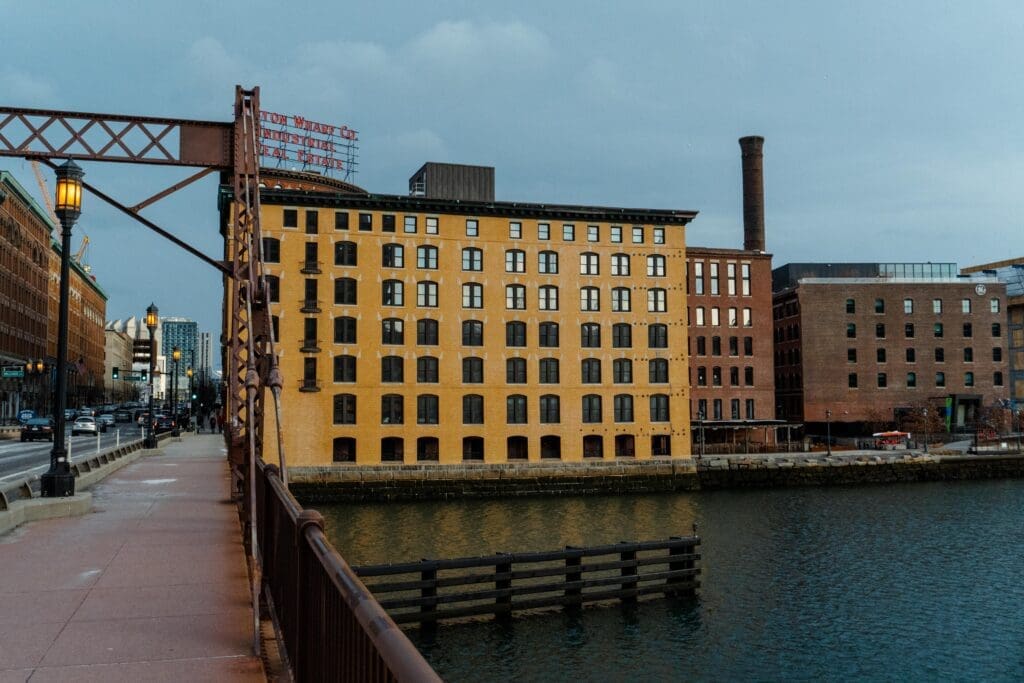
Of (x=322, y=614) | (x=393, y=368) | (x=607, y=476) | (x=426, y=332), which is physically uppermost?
(x=426, y=332)

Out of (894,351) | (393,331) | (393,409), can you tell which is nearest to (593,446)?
(393,409)

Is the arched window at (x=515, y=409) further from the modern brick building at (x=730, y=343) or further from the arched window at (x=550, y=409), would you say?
the modern brick building at (x=730, y=343)

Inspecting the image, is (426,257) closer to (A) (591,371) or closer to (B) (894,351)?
(A) (591,371)

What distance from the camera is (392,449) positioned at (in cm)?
5969

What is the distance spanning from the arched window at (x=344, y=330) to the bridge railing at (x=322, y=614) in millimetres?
49920

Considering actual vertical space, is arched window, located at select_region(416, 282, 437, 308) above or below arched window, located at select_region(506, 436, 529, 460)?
above

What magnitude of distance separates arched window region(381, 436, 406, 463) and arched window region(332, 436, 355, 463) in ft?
7.00

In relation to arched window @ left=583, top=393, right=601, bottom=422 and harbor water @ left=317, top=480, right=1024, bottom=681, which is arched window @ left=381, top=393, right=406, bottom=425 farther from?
arched window @ left=583, top=393, right=601, bottom=422

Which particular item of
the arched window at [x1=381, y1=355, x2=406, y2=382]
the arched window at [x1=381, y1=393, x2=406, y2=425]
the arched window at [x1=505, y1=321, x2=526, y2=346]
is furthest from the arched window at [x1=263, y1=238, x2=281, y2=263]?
the arched window at [x1=505, y1=321, x2=526, y2=346]

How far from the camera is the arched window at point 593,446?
209 ft

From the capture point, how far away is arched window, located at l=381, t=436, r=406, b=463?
5931 cm

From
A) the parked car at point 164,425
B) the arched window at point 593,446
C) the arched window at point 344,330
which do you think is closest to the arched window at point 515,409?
the arched window at point 593,446

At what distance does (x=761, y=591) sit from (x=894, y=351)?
71.0 m

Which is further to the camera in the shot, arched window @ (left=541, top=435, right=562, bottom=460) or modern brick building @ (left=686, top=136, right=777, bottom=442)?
modern brick building @ (left=686, top=136, right=777, bottom=442)
